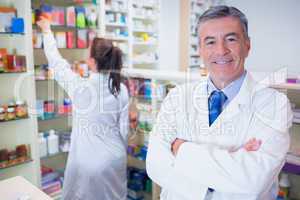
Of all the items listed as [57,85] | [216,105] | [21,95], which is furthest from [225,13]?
[57,85]

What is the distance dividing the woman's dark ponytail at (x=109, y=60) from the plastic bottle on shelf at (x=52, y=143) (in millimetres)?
753

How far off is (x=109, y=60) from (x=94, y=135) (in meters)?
0.53

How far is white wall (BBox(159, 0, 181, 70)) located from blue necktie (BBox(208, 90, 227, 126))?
3.86 m

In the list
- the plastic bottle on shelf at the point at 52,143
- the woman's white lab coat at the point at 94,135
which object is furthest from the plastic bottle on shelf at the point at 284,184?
the plastic bottle on shelf at the point at 52,143

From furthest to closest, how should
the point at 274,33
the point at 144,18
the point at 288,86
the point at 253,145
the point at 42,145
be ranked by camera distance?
1. the point at 274,33
2. the point at 144,18
3. the point at 42,145
4. the point at 288,86
5. the point at 253,145

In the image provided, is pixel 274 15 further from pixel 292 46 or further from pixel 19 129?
pixel 19 129

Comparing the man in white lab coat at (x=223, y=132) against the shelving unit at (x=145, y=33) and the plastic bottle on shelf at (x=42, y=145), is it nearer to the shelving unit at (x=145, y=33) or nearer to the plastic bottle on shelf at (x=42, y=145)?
the plastic bottle on shelf at (x=42, y=145)

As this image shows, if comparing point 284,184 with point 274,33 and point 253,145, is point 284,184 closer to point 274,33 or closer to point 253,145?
point 253,145

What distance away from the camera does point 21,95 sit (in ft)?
7.37

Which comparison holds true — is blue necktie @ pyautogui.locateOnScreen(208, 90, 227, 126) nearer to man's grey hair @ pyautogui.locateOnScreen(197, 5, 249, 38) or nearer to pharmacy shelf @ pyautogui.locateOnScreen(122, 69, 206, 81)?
man's grey hair @ pyautogui.locateOnScreen(197, 5, 249, 38)

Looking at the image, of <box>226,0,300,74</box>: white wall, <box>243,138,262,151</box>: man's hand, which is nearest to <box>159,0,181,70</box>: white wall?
<box>226,0,300,74</box>: white wall

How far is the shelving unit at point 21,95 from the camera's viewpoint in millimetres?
2131

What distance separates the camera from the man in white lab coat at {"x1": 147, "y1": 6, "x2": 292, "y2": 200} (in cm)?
110

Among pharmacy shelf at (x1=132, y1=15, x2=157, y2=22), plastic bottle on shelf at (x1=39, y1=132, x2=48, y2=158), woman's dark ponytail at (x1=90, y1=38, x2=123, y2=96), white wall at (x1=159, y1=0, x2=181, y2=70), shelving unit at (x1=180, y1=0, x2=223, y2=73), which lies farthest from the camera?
shelving unit at (x1=180, y1=0, x2=223, y2=73)
